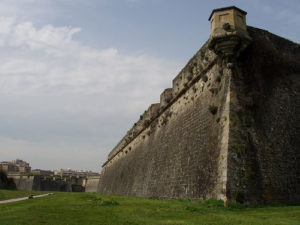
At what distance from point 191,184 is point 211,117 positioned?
8.76ft

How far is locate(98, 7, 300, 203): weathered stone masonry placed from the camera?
9.00 metres

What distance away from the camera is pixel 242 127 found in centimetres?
942

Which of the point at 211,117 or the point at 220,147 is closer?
the point at 220,147

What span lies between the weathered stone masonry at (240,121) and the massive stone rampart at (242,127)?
0.10 feet

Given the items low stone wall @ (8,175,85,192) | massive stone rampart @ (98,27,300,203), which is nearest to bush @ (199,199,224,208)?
massive stone rampart @ (98,27,300,203)

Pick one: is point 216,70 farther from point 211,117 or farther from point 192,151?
point 192,151

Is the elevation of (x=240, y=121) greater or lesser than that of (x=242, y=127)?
greater

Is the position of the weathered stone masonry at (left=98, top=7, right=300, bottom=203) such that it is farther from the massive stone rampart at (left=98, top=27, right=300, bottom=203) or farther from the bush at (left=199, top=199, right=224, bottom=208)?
the bush at (left=199, top=199, right=224, bottom=208)

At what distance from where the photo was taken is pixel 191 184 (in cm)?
1112

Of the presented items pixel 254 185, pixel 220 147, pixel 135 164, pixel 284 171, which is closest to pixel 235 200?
pixel 254 185

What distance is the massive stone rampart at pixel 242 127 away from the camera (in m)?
8.98

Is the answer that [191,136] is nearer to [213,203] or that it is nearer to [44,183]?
[213,203]

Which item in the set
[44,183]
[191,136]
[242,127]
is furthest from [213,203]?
[44,183]

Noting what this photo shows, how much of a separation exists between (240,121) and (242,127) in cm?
21
